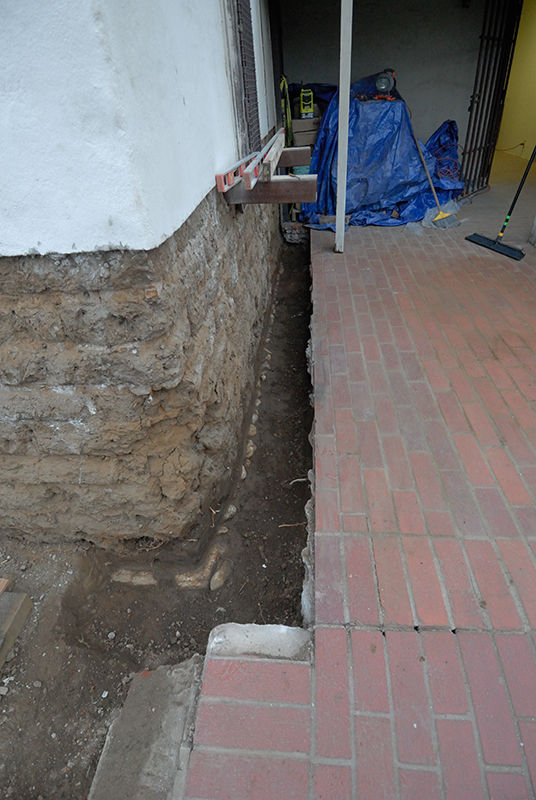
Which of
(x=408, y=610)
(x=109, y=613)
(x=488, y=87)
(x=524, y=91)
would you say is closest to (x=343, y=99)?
A: (x=488, y=87)

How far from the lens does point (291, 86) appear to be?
23.4ft

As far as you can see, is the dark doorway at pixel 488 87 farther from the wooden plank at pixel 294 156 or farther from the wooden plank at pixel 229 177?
the wooden plank at pixel 229 177

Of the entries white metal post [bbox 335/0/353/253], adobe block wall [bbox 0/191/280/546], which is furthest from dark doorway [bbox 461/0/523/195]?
adobe block wall [bbox 0/191/280/546]

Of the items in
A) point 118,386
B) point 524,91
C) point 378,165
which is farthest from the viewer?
point 524,91

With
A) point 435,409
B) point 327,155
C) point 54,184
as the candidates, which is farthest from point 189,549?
point 327,155

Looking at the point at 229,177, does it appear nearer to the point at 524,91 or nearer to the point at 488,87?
→ the point at 488,87

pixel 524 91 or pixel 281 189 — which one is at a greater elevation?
pixel 281 189

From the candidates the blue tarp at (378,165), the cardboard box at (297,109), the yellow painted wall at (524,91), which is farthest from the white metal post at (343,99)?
the yellow painted wall at (524,91)

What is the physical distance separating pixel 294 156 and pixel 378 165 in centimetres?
278

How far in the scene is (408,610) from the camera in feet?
5.88

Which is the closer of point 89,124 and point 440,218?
point 89,124

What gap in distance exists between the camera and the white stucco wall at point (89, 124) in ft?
4.24

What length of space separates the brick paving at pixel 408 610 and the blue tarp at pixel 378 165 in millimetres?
3987

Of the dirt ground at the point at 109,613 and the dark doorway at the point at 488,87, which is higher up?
the dark doorway at the point at 488,87
